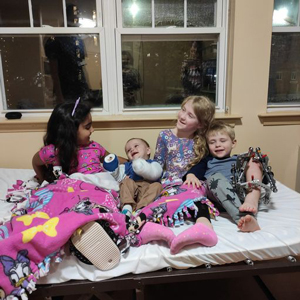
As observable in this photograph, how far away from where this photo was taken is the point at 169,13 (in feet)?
7.20

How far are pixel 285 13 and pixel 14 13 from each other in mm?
2113

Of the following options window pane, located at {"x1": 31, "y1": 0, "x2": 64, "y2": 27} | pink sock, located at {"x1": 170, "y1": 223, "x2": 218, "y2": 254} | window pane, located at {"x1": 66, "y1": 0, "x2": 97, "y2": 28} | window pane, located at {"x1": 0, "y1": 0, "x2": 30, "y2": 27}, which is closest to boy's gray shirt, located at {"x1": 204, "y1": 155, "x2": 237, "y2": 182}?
pink sock, located at {"x1": 170, "y1": 223, "x2": 218, "y2": 254}

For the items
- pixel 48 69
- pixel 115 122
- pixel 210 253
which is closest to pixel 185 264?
pixel 210 253

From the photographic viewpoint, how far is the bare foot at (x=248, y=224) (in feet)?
4.19

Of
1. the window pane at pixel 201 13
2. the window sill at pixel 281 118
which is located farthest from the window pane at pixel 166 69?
the window sill at pixel 281 118

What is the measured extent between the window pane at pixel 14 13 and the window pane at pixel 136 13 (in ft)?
2.44

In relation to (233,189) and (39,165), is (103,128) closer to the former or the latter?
(39,165)

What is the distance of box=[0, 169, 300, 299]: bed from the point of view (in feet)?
3.73

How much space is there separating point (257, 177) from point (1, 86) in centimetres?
202

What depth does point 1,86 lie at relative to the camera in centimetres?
225

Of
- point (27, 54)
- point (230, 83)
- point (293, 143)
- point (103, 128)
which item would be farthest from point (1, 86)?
point (293, 143)

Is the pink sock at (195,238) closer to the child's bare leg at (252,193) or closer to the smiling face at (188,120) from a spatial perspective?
the child's bare leg at (252,193)

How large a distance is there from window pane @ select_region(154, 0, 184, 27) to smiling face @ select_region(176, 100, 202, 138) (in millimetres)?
790

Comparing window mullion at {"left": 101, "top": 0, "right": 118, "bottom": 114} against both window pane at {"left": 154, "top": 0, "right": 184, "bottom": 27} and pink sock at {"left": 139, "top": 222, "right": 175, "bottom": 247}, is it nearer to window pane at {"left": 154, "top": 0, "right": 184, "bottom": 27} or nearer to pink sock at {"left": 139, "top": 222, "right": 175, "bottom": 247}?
window pane at {"left": 154, "top": 0, "right": 184, "bottom": 27}
